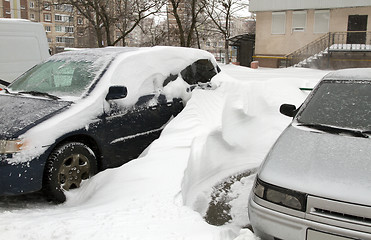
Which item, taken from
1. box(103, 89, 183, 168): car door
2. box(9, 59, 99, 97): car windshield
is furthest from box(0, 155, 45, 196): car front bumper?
box(9, 59, 99, 97): car windshield

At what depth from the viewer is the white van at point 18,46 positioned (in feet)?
26.8

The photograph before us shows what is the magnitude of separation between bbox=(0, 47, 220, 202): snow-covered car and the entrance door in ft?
69.9

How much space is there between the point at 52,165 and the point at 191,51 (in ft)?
11.3

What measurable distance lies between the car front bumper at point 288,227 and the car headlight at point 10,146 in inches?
92.6

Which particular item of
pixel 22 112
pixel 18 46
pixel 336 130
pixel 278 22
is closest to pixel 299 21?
pixel 278 22

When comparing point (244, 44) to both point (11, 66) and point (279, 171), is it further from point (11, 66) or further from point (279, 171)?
point (279, 171)

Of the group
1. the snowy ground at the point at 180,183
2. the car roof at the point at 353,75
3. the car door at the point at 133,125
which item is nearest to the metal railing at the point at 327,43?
the snowy ground at the point at 180,183

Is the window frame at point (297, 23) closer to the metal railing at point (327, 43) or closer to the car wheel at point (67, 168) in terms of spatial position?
the metal railing at point (327, 43)

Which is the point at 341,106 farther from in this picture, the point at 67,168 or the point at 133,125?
the point at 67,168

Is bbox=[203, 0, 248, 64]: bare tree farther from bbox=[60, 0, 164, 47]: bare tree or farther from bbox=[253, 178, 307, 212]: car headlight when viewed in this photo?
bbox=[253, 178, 307, 212]: car headlight

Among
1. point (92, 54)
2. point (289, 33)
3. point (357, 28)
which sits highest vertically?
point (357, 28)

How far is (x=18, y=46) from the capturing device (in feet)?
27.5

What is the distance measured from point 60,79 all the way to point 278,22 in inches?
937

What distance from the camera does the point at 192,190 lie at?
4.25m
